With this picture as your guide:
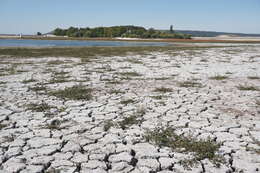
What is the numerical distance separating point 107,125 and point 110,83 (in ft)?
10.5

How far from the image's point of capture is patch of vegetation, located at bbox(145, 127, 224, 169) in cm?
268

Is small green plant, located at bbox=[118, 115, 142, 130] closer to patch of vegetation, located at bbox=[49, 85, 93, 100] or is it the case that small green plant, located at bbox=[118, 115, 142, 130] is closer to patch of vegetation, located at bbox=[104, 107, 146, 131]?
patch of vegetation, located at bbox=[104, 107, 146, 131]

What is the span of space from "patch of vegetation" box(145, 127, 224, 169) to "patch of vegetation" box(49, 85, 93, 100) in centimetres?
237

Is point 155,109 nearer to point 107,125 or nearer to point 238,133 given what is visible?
point 107,125

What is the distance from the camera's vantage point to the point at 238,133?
11.0 ft

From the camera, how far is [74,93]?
5.54 m

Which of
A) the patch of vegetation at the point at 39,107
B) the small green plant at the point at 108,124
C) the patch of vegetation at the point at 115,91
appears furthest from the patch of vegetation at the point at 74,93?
the small green plant at the point at 108,124

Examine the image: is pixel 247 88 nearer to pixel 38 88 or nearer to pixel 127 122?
pixel 127 122

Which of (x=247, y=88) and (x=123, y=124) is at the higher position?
(x=247, y=88)

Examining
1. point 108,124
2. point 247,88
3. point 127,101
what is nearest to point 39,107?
point 108,124

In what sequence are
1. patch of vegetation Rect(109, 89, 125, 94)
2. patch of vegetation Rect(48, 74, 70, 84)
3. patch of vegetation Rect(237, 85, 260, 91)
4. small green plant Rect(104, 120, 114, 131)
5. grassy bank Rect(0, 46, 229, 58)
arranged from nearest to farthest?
1. small green plant Rect(104, 120, 114, 131)
2. patch of vegetation Rect(109, 89, 125, 94)
3. patch of vegetation Rect(237, 85, 260, 91)
4. patch of vegetation Rect(48, 74, 70, 84)
5. grassy bank Rect(0, 46, 229, 58)

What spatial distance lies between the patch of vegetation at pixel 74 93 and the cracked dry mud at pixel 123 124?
0.25ft

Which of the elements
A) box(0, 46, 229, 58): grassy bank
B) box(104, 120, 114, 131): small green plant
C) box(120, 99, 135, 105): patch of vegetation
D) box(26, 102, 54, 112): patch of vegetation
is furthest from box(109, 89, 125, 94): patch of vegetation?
box(0, 46, 229, 58): grassy bank

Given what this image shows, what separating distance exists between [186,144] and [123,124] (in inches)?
44.1
